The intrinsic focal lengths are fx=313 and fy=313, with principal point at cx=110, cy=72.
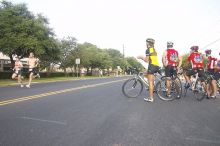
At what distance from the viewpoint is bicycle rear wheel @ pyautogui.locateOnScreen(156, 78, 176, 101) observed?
34.8 feet

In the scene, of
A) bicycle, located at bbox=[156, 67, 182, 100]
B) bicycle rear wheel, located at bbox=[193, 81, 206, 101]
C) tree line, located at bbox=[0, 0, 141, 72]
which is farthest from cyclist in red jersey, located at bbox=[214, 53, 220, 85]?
tree line, located at bbox=[0, 0, 141, 72]

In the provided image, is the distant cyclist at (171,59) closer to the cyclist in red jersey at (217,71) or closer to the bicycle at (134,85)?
the bicycle at (134,85)

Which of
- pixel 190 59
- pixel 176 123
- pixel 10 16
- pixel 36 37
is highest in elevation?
pixel 10 16

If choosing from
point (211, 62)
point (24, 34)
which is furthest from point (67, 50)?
point (211, 62)

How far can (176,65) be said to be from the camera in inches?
440

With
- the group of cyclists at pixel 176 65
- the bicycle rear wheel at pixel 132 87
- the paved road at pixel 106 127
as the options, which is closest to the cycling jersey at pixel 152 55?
the group of cyclists at pixel 176 65

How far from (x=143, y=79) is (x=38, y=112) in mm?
4997

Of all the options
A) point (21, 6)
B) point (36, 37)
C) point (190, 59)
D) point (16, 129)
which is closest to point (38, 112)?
point (16, 129)

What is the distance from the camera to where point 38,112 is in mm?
7320

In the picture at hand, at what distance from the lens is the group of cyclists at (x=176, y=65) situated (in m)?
10.5

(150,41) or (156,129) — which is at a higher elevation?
(150,41)

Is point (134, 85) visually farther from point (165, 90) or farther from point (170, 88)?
point (170, 88)

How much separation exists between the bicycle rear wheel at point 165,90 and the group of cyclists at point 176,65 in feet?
0.54

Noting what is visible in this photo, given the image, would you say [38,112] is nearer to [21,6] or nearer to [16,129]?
[16,129]
